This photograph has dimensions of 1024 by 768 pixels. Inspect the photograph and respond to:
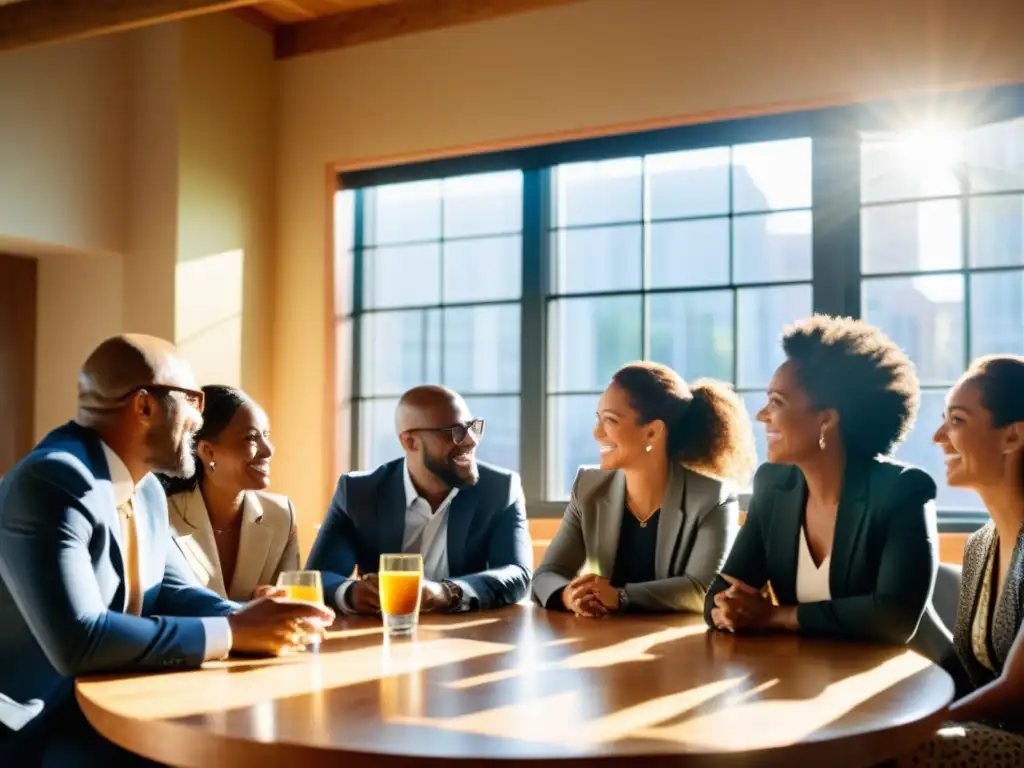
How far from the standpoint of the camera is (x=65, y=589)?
5.77ft

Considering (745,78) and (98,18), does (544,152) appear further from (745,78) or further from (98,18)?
(98,18)

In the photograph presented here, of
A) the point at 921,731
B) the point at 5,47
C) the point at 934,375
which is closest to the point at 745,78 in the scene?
the point at 934,375

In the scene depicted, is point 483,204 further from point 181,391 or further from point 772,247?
point 181,391

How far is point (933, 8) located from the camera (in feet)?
14.6

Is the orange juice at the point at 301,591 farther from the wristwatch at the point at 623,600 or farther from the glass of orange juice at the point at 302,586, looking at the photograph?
the wristwatch at the point at 623,600

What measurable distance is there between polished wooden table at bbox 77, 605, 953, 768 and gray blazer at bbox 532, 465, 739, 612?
507 mm

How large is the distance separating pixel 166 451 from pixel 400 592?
1.76 ft

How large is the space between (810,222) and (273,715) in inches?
152

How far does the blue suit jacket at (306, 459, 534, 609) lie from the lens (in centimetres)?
299

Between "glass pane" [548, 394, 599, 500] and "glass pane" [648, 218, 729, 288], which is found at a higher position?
"glass pane" [648, 218, 729, 288]

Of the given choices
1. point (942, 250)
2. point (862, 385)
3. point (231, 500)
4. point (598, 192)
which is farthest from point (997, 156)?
point (231, 500)

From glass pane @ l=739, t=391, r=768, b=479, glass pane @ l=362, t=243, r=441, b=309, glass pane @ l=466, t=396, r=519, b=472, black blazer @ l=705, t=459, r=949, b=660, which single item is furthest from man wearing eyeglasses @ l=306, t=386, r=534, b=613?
glass pane @ l=362, t=243, r=441, b=309

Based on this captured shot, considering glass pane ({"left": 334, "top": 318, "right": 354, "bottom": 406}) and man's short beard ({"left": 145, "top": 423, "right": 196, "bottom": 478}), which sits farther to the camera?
glass pane ({"left": 334, "top": 318, "right": 354, "bottom": 406})

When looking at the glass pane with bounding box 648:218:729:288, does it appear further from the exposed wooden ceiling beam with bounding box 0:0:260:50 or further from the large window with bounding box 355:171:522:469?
the exposed wooden ceiling beam with bounding box 0:0:260:50
